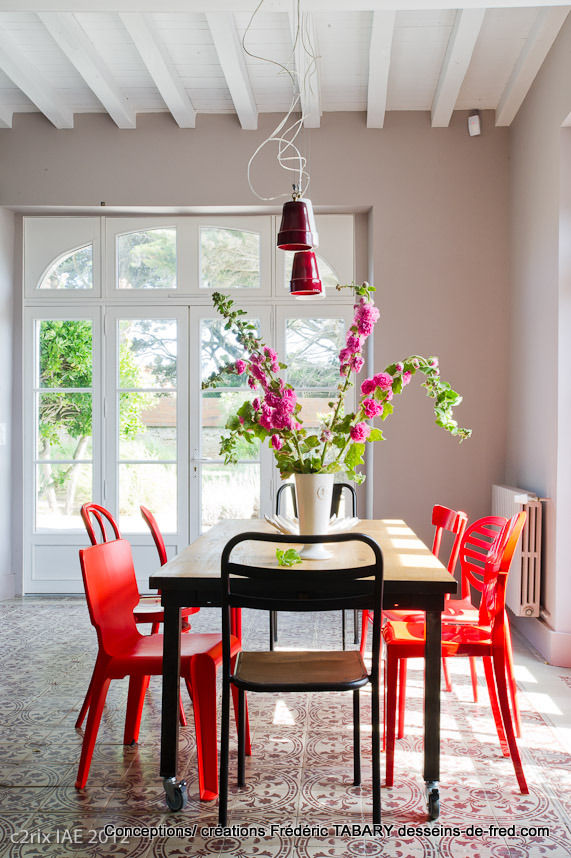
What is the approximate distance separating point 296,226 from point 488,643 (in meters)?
1.76

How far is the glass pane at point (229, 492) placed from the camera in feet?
18.2

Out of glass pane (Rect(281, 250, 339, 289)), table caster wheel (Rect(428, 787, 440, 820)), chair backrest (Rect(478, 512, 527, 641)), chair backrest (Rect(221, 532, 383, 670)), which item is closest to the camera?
chair backrest (Rect(221, 532, 383, 670))

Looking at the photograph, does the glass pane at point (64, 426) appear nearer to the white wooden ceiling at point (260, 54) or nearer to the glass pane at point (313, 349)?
the glass pane at point (313, 349)

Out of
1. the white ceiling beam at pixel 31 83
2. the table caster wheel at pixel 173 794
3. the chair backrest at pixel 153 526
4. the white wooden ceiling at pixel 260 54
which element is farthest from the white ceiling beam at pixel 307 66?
the table caster wheel at pixel 173 794

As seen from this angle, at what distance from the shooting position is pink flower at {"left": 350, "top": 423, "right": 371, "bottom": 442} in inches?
105

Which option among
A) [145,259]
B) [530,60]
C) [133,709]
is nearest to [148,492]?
[145,259]

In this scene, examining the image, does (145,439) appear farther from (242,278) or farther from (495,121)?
(495,121)

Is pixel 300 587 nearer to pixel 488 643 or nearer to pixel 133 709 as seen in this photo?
pixel 488 643

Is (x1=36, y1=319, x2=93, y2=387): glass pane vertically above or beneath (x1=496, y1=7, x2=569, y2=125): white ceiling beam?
beneath

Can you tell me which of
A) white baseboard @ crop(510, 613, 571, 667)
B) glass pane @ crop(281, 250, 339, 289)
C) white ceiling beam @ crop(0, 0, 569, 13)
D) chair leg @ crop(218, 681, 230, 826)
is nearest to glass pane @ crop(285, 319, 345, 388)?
glass pane @ crop(281, 250, 339, 289)

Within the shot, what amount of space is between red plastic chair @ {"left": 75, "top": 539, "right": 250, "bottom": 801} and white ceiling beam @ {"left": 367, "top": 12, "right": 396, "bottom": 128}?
10.3 feet

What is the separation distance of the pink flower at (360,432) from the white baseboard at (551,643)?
6.55ft

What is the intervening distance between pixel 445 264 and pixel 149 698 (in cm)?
348

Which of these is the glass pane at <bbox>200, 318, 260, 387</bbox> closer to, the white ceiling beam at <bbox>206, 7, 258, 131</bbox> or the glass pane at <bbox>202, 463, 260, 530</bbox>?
the glass pane at <bbox>202, 463, 260, 530</bbox>
